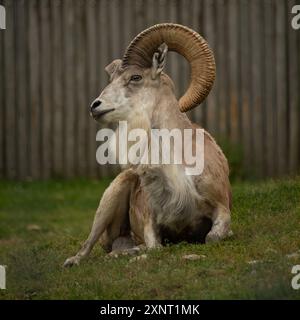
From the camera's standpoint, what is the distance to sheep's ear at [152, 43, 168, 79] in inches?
393

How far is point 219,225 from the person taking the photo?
9.62 metres

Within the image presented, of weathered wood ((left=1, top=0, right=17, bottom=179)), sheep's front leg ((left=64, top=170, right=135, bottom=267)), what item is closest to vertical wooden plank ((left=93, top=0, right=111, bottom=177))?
weathered wood ((left=1, top=0, right=17, bottom=179))

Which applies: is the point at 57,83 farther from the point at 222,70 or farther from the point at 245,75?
the point at 245,75

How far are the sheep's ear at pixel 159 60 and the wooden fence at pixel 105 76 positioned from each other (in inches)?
281

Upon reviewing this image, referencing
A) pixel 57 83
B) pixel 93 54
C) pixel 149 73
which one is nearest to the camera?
pixel 149 73

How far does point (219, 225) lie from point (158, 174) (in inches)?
29.6

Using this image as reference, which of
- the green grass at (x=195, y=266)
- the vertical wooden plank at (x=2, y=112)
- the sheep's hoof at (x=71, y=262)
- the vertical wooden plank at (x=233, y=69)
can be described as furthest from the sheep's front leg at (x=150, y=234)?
the vertical wooden plank at (x=2, y=112)

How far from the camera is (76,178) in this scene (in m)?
17.8

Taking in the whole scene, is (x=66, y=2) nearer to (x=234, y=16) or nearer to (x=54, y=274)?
(x=234, y=16)

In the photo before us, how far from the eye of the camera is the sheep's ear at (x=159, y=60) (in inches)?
393

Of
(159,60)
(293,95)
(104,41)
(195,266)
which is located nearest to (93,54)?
(104,41)

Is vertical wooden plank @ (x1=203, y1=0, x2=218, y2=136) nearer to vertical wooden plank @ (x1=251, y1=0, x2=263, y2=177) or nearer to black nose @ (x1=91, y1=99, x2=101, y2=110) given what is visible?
vertical wooden plank @ (x1=251, y1=0, x2=263, y2=177)

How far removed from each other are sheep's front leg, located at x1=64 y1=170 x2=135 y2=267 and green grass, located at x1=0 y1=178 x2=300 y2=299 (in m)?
0.19

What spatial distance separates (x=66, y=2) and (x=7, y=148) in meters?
2.75
